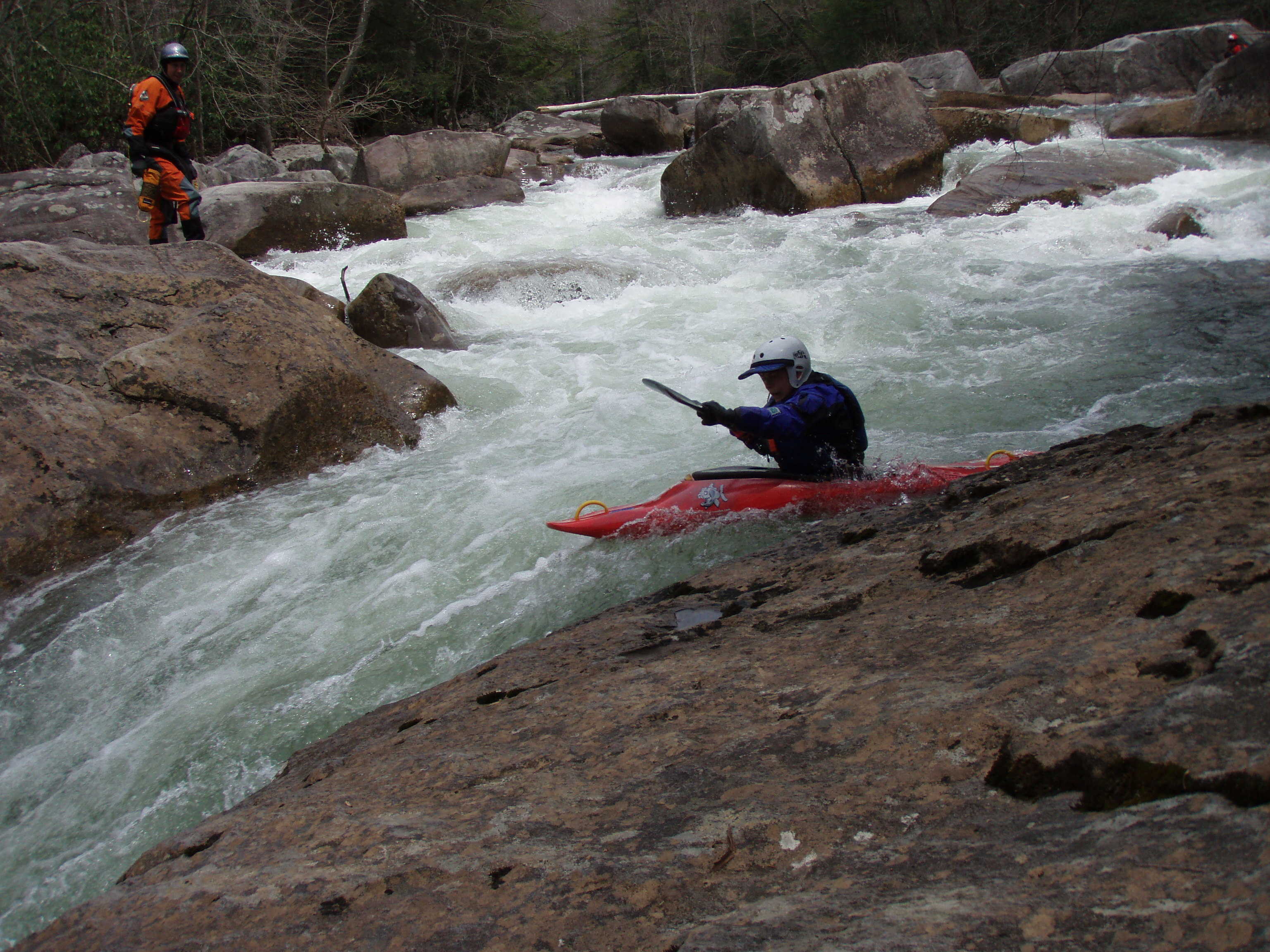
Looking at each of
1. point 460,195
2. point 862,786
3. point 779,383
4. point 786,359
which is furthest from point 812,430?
point 460,195

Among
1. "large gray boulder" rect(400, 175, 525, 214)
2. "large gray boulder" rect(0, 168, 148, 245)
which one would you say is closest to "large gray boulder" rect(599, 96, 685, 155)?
"large gray boulder" rect(400, 175, 525, 214)

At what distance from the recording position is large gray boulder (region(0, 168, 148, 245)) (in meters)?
7.95

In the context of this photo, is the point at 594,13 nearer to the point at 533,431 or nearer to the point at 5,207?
the point at 5,207

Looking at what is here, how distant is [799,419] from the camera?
149 inches

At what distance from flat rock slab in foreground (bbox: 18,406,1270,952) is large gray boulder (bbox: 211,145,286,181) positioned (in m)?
12.9

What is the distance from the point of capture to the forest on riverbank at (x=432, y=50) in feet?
41.2

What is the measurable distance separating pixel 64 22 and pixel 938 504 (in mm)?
15895

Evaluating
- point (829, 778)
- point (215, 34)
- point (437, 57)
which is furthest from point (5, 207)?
point (437, 57)

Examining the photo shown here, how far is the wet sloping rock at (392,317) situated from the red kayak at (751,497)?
3.33 m

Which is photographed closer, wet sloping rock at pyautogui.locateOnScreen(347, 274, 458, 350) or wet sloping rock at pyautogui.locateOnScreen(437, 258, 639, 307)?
wet sloping rock at pyautogui.locateOnScreen(347, 274, 458, 350)

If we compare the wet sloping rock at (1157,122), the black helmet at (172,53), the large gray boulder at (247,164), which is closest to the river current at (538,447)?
the wet sloping rock at (1157,122)

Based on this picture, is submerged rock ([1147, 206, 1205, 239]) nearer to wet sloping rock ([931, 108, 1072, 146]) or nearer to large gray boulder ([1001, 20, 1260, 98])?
wet sloping rock ([931, 108, 1072, 146])

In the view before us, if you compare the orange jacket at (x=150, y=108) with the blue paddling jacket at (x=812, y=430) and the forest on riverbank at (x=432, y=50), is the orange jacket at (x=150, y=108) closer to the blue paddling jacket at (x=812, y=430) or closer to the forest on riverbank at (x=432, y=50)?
the forest on riverbank at (x=432, y=50)

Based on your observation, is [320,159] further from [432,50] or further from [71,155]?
[432,50]
